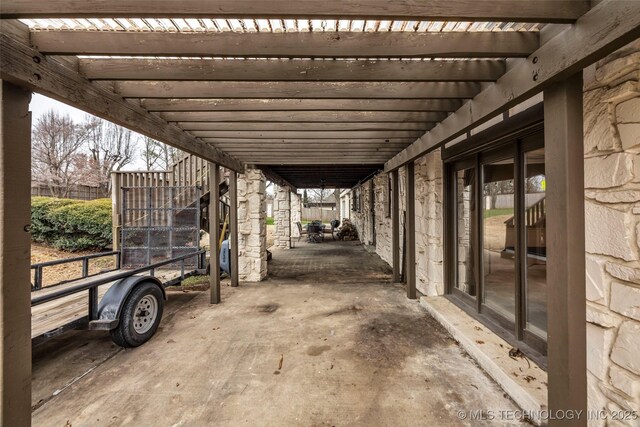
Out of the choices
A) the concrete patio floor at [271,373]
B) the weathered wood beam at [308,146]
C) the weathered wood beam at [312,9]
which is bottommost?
the concrete patio floor at [271,373]

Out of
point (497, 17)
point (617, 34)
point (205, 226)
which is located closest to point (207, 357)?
point (497, 17)

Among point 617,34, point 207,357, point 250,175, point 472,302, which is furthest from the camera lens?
point 250,175

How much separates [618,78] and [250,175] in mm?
5201

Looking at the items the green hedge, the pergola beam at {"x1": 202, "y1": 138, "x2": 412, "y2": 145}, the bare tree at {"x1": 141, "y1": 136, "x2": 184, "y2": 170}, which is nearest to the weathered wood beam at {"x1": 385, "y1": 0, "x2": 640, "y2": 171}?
the pergola beam at {"x1": 202, "y1": 138, "x2": 412, "y2": 145}

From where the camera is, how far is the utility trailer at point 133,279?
2510mm

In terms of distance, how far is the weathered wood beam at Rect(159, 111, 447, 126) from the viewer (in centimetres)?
271

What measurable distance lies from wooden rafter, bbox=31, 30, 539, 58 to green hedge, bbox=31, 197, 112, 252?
8.55 meters

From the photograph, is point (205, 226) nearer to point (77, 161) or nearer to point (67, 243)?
point (67, 243)

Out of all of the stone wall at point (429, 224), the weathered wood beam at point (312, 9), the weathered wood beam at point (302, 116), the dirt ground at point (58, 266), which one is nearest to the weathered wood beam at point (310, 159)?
the stone wall at point (429, 224)

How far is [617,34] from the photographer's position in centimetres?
110

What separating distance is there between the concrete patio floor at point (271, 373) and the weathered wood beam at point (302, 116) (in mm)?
2496

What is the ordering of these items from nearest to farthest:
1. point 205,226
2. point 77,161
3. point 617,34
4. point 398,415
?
point 617,34, point 398,415, point 205,226, point 77,161

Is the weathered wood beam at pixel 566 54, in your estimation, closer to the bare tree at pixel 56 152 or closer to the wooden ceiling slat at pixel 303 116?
the wooden ceiling slat at pixel 303 116

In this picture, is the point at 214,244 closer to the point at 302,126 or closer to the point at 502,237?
the point at 302,126
